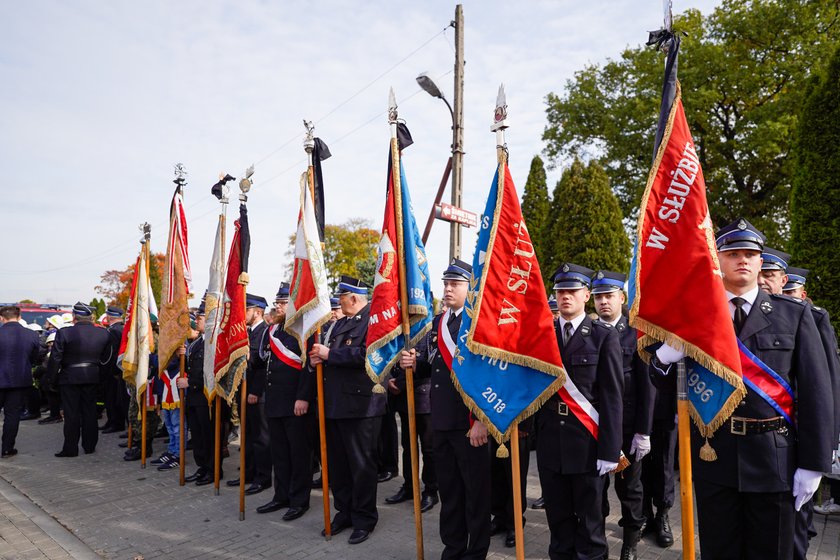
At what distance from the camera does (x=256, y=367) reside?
6.81m

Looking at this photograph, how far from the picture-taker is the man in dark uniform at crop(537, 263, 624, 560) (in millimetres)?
3738

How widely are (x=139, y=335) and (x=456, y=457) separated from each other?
233 inches

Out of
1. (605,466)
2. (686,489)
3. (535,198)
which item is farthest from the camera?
(535,198)

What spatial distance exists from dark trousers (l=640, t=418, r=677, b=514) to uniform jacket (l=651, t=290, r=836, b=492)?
1967mm

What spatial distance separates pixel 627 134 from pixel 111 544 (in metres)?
18.9

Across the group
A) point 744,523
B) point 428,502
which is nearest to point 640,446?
point 744,523

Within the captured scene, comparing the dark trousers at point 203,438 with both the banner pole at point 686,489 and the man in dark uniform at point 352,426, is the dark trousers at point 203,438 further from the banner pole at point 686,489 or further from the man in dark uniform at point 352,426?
the banner pole at point 686,489

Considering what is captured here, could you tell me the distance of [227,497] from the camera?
21.1 feet

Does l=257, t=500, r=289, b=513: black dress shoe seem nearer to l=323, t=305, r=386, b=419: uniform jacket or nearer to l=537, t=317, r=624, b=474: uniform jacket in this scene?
l=323, t=305, r=386, b=419: uniform jacket

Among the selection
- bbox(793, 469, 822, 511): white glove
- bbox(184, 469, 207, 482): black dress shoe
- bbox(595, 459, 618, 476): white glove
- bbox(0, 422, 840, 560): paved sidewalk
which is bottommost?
bbox(0, 422, 840, 560): paved sidewalk

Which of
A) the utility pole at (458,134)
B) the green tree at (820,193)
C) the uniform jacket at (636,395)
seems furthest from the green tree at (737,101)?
the uniform jacket at (636,395)

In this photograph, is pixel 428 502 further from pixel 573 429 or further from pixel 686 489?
pixel 686 489

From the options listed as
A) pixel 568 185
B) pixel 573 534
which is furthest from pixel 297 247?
pixel 568 185

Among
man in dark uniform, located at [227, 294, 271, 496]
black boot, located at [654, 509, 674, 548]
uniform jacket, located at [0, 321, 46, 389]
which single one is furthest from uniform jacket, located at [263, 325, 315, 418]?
uniform jacket, located at [0, 321, 46, 389]
